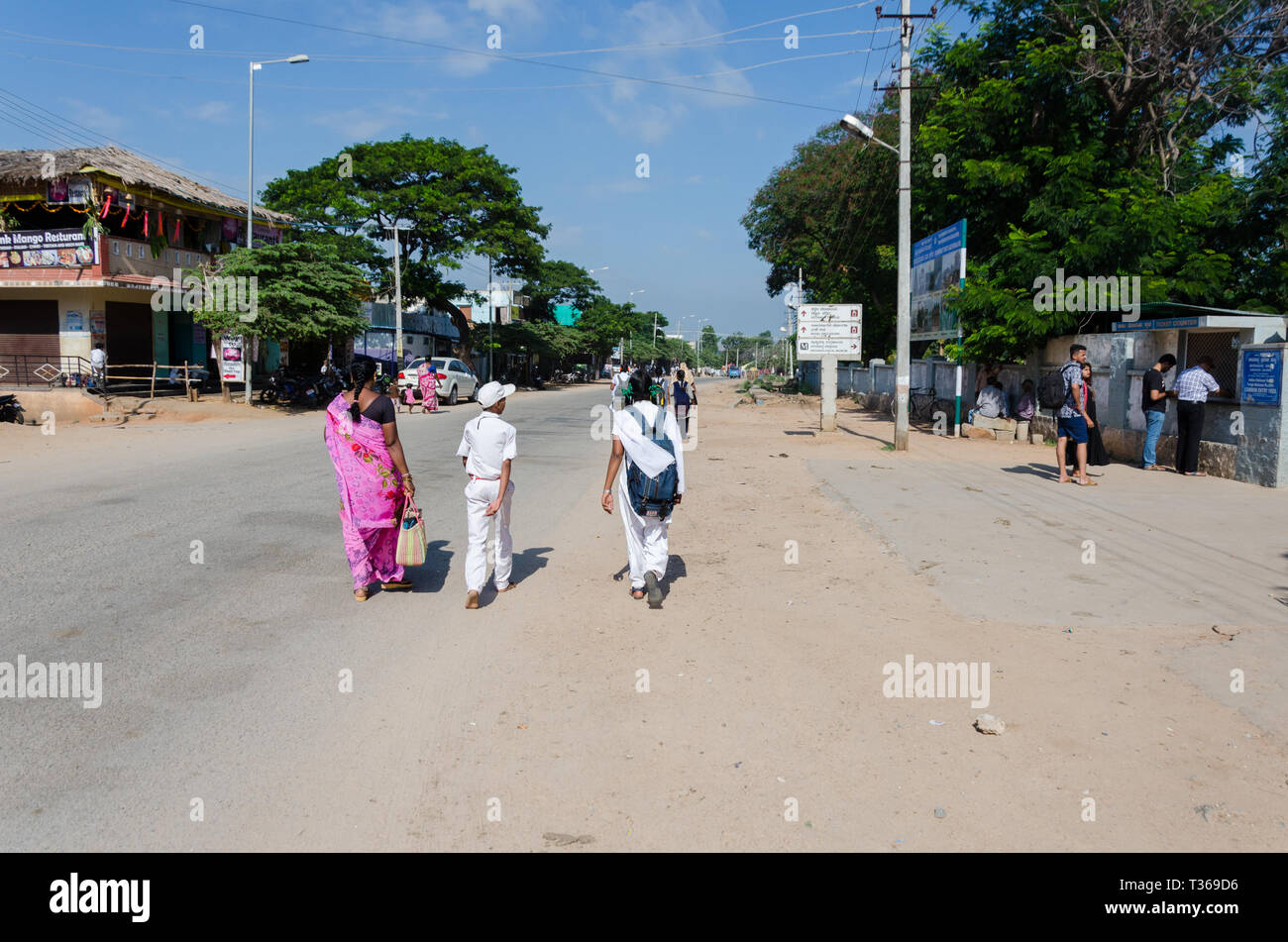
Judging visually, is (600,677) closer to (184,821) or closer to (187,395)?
(184,821)

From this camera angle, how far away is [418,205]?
1602 inches

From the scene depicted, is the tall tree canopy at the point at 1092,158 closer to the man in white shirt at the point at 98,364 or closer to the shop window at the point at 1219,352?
the shop window at the point at 1219,352

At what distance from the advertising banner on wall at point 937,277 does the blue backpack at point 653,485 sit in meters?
14.6

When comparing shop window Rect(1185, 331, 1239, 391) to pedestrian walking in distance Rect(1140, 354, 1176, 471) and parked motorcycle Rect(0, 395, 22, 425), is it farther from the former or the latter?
parked motorcycle Rect(0, 395, 22, 425)

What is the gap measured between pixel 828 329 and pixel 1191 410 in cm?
1032

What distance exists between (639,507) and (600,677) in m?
1.60

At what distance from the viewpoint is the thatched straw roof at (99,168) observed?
82.0 feet

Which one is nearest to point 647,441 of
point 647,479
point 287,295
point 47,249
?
point 647,479

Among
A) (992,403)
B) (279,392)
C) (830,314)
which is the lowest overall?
(992,403)

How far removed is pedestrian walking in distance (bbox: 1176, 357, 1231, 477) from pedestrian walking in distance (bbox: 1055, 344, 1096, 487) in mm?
1982

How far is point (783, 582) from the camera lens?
7.05 metres

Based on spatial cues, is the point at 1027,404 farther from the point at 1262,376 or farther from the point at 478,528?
the point at 478,528

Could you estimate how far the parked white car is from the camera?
A: 28805 millimetres

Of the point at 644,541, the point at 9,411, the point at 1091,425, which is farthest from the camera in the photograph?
the point at 9,411
